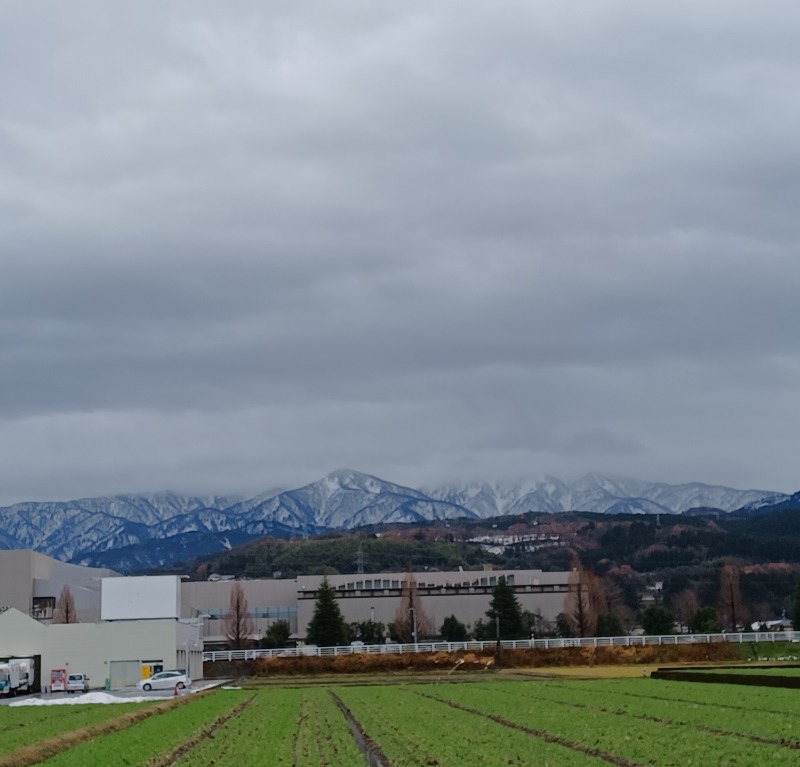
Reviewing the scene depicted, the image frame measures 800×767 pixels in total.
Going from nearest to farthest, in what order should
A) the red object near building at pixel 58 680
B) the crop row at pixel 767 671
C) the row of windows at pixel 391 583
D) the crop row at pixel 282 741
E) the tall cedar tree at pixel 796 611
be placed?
the crop row at pixel 282 741 → the crop row at pixel 767 671 → the red object near building at pixel 58 680 → the tall cedar tree at pixel 796 611 → the row of windows at pixel 391 583

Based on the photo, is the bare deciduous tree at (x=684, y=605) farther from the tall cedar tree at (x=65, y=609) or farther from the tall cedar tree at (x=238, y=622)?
the tall cedar tree at (x=65, y=609)

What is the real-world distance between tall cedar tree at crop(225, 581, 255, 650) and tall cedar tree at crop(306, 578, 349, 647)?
1111 cm

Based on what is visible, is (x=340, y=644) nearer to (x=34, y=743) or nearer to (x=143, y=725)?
(x=143, y=725)

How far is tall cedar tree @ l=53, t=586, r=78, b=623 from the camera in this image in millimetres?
109956

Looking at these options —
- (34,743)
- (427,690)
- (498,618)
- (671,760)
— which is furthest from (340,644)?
(671,760)

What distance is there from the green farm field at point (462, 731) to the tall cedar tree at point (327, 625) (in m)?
59.3

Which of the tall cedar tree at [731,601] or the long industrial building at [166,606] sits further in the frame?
the tall cedar tree at [731,601]

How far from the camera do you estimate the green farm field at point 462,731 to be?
914 inches

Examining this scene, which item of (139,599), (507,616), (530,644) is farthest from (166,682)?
(507,616)

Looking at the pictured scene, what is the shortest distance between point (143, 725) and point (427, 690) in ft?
72.0

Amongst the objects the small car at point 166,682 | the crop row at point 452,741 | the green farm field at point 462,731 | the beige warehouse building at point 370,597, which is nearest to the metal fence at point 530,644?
the small car at point 166,682

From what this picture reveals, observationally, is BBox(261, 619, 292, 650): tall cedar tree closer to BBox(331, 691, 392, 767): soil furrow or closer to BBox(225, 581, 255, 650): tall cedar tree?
BBox(225, 581, 255, 650): tall cedar tree

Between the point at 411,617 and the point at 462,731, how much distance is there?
98145 millimetres

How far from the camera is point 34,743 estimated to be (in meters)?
28.2
